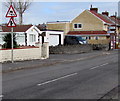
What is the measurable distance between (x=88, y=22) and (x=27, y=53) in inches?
1572

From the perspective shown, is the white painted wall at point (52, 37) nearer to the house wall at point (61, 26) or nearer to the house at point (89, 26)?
the house at point (89, 26)

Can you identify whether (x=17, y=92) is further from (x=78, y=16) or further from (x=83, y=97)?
(x=78, y=16)

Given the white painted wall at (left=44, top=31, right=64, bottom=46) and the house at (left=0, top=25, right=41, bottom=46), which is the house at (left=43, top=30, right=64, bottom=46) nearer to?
the white painted wall at (left=44, top=31, right=64, bottom=46)

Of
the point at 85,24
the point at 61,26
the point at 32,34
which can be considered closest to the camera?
the point at 32,34

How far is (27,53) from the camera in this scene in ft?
67.5

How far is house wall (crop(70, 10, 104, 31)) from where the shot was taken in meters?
57.4

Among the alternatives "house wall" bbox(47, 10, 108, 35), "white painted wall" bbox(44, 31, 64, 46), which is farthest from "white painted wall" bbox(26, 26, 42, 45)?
"house wall" bbox(47, 10, 108, 35)

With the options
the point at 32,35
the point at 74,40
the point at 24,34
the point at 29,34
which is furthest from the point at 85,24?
the point at 24,34

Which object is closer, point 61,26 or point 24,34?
point 24,34

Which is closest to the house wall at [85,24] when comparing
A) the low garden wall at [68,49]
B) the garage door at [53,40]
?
the garage door at [53,40]

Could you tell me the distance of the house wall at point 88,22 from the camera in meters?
57.4

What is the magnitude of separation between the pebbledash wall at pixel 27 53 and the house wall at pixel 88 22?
3617cm

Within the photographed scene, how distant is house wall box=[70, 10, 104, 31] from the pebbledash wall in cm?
3617

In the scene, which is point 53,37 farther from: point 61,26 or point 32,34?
point 61,26
